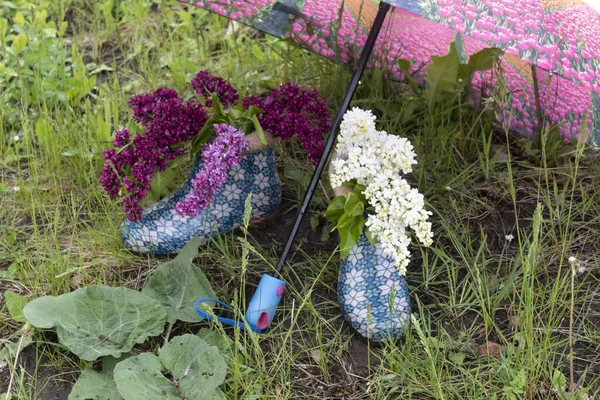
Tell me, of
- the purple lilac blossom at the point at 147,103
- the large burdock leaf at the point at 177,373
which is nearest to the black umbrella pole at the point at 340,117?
the large burdock leaf at the point at 177,373

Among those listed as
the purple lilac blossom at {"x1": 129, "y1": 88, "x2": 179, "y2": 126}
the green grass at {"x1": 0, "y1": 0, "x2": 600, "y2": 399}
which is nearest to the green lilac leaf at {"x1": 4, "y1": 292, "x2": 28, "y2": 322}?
the green grass at {"x1": 0, "y1": 0, "x2": 600, "y2": 399}

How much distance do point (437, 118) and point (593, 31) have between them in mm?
937

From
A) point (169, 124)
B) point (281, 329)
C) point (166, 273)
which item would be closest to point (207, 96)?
point (169, 124)

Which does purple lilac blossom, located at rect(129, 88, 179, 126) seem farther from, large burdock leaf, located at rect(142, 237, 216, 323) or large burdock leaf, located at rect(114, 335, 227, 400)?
large burdock leaf, located at rect(114, 335, 227, 400)

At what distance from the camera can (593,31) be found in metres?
1.31

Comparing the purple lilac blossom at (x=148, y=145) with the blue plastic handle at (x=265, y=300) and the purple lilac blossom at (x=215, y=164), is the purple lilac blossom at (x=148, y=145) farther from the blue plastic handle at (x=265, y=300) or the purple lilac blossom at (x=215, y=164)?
the blue plastic handle at (x=265, y=300)

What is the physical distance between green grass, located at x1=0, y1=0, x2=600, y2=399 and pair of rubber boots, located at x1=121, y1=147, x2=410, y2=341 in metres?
0.05

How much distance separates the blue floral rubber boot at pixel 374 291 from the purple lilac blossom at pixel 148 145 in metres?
0.55

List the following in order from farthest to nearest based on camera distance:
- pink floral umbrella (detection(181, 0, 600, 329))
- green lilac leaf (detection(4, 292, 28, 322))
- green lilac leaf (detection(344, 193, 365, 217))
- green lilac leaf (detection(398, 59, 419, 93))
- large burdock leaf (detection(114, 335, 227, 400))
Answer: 1. green lilac leaf (detection(398, 59, 419, 93))
2. green lilac leaf (detection(4, 292, 28, 322))
3. green lilac leaf (detection(344, 193, 365, 217))
4. large burdock leaf (detection(114, 335, 227, 400))
5. pink floral umbrella (detection(181, 0, 600, 329))

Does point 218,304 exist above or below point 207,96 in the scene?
below

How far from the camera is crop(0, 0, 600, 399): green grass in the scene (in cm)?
161

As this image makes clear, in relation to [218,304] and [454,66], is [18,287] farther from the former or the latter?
[454,66]

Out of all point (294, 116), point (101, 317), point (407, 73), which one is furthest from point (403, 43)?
point (101, 317)

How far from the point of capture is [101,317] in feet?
5.34
